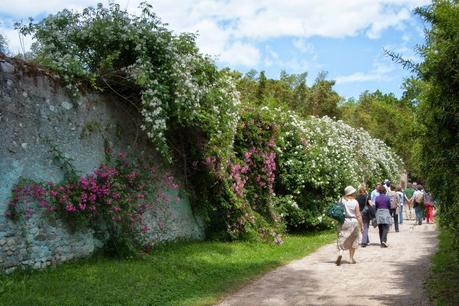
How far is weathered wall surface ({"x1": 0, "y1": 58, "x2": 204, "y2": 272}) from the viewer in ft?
26.2

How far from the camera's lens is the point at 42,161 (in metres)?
8.63

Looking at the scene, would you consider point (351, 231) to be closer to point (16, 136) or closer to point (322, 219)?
point (322, 219)

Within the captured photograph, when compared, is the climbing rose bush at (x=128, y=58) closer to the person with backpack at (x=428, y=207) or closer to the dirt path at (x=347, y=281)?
the dirt path at (x=347, y=281)

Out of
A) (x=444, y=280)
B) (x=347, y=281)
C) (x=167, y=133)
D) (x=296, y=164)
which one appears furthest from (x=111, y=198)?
(x=296, y=164)

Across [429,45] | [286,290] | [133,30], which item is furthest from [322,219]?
[429,45]

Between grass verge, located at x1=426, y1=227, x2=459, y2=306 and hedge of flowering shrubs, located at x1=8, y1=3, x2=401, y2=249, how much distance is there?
13.9 feet

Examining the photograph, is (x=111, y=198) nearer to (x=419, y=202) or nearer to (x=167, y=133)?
(x=167, y=133)

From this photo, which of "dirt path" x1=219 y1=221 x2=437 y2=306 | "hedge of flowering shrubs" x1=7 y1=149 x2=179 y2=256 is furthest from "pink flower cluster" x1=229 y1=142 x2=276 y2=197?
"dirt path" x1=219 y1=221 x2=437 y2=306

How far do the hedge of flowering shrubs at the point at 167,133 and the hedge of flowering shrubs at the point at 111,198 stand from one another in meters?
0.02

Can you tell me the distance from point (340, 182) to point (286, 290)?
975 cm

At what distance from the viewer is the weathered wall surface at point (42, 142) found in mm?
7992

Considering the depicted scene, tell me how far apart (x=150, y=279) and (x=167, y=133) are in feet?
13.0

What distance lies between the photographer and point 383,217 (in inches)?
564

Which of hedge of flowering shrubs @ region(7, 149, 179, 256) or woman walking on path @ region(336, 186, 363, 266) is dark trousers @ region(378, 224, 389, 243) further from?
hedge of flowering shrubs @ region(7, 149, 179, 256)
